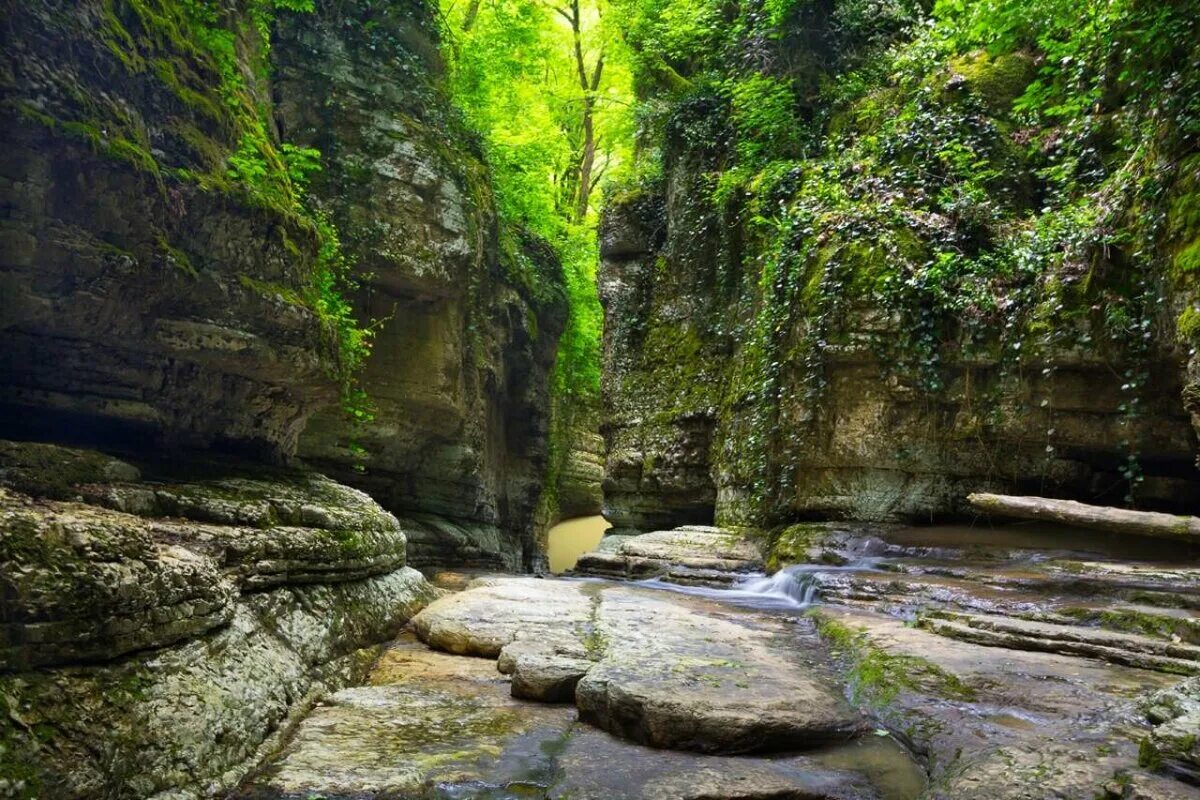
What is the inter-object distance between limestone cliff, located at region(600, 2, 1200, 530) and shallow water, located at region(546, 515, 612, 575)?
1122cm

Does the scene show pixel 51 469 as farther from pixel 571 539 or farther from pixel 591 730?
pixel 571 539

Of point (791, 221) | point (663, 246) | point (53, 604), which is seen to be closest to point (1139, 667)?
point (53, 604)

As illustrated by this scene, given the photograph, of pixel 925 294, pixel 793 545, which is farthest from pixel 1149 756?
pixel 925 294

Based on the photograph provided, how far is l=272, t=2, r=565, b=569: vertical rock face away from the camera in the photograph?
455 inches

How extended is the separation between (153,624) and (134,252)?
2410 mm

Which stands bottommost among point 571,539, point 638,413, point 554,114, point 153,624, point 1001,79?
point 571,539

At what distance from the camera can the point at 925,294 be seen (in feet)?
31.4

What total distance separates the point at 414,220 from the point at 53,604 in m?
10.4

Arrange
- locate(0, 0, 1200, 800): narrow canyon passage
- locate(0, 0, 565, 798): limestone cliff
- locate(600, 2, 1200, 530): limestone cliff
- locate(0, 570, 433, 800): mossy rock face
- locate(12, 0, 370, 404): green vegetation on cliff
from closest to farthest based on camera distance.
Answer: locate(0, 570, 433, 800): mossy rock face
locate(0, 0, 565, 798): limestone cliff
locate(0, 0, 1200, 800): narrow canyon passage
locate(12, 0, 370, 404): green vegetation on cliff
locate(600, 2, 1200, 530): limestone cliff

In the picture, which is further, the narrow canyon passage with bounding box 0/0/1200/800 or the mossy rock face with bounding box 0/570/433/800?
the narrow canyon passage with bounding box 0/0/1200/800

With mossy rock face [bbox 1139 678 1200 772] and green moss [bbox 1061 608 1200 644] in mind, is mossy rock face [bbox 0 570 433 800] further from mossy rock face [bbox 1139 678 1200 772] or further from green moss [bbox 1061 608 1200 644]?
green moss [bbox 1061 608 1200 644]

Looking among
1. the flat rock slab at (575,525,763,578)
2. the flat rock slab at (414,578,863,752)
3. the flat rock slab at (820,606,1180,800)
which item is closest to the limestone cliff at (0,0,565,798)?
the flat rock slab at (414,578,863,752)

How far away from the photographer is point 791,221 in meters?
11.4

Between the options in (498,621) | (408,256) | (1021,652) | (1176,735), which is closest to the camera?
(1176,735)
